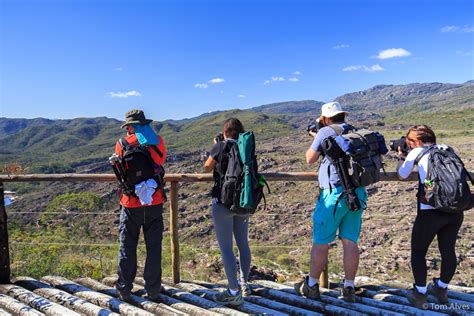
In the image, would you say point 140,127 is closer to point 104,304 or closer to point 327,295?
point 104,304

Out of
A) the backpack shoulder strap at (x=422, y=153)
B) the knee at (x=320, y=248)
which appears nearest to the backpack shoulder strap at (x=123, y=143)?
the knee at (x=320, y=248)

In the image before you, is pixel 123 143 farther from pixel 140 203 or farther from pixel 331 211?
pixel 331 211

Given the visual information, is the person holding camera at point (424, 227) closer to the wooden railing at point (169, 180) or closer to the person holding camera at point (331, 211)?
the person holding camera at point (331, 211)

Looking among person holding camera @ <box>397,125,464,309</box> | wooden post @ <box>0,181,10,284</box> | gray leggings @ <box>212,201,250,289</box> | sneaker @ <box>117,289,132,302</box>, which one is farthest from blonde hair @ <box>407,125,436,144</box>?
wooden post @ <box>0,181,10,284</box>

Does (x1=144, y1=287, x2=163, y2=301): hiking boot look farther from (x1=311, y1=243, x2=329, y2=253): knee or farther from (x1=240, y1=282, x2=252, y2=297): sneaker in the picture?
(x1=311, y1=243, x2=329, y2=253): knee

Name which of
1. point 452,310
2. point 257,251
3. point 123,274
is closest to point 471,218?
point 257,251

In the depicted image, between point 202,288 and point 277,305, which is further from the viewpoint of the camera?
point 202,288

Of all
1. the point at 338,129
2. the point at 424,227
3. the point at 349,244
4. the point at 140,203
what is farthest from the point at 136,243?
the point at 424,227

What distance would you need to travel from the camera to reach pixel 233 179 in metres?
3.08

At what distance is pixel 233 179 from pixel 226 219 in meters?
0.38

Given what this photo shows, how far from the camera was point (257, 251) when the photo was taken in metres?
14.7

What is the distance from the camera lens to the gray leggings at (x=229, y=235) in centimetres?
323

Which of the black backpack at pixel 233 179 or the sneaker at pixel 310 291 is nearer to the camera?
the black backpack at pixel 233 179

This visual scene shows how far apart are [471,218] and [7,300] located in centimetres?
1714
